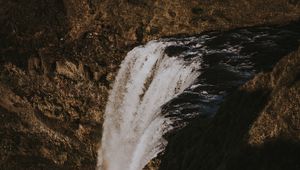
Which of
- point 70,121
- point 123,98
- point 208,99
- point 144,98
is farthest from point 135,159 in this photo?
point 70,121

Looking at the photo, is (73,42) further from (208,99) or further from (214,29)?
(208,99)

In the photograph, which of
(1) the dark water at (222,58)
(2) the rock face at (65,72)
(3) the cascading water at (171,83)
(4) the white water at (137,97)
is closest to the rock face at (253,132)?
(3) the cascading water at (171,83)

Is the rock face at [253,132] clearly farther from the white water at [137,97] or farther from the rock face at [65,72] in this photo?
the rock face at [65,72]

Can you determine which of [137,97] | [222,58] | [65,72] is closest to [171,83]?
[222,58]

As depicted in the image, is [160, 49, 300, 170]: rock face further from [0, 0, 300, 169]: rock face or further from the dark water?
[0, 0, 300, 169]: rock face

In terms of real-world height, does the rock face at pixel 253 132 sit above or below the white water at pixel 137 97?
below

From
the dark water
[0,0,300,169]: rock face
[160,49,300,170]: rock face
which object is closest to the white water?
the dark water
